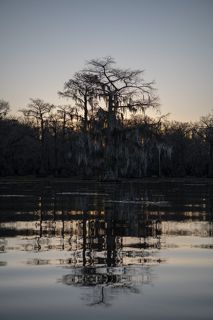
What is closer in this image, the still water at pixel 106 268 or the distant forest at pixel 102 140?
the still water at pixel 106 268

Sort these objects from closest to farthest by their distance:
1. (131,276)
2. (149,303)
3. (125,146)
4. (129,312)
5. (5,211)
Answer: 1. (129,312)
2. (149,303)
3. (131,276)
4. (5,211)
5. (125,146)

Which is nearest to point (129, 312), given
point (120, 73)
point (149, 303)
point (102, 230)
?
point (149, 303)

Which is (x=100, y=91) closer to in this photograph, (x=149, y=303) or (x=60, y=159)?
(x=60, y=159)

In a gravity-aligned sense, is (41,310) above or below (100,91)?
below

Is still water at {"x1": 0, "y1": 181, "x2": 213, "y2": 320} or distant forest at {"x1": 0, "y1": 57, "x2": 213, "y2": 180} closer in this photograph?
still water at {"x1": 0, "y1": 181, "x2": 213, "y2": 320}

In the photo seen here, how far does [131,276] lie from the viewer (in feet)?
23.1

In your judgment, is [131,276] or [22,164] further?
[22,164]

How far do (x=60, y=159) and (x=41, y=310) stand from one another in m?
73.8

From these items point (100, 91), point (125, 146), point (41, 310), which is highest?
point (100, 91)

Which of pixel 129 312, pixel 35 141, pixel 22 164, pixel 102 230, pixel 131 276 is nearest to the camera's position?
pixel 129 312

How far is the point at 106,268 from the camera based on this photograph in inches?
300

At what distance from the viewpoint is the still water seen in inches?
213

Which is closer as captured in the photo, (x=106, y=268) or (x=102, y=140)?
(x=106, y=268)

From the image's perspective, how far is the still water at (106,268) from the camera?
540cm
